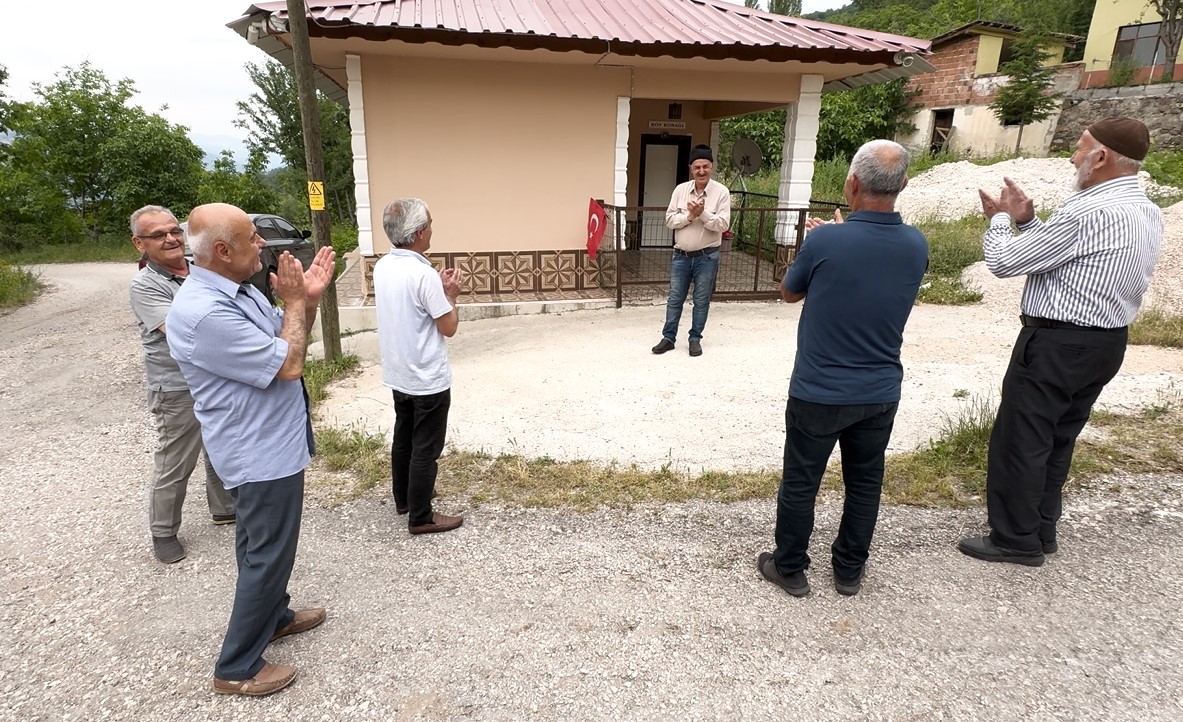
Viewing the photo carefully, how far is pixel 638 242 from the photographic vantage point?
10148 mm

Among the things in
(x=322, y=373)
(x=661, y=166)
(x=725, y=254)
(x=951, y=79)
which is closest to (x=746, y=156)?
(x=661, y=166)

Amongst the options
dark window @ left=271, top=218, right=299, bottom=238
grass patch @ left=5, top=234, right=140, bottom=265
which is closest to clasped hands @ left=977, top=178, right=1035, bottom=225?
dark window @ left=271, top=218, right=299, bottom=238

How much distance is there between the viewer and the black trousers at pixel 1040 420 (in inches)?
111

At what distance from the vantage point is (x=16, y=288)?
12.1 metres

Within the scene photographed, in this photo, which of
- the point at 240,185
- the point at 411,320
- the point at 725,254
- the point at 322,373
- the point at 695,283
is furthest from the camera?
the point at 240,185

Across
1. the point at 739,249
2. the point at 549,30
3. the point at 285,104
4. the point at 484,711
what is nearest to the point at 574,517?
the point at 484,711

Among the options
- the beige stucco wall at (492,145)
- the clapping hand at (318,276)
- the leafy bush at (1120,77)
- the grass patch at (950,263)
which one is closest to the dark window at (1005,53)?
the leafy bush at (1120,77)

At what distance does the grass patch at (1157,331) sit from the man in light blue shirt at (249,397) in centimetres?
749

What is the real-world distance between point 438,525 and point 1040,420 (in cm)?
295

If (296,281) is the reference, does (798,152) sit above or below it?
above

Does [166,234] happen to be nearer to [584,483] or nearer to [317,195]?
[584,483]

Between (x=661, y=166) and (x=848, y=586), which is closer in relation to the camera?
(x=848, y=586)

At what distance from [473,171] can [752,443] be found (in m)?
5.66

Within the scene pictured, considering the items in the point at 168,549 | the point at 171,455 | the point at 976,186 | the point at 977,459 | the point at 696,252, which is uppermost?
the point at 976,186
